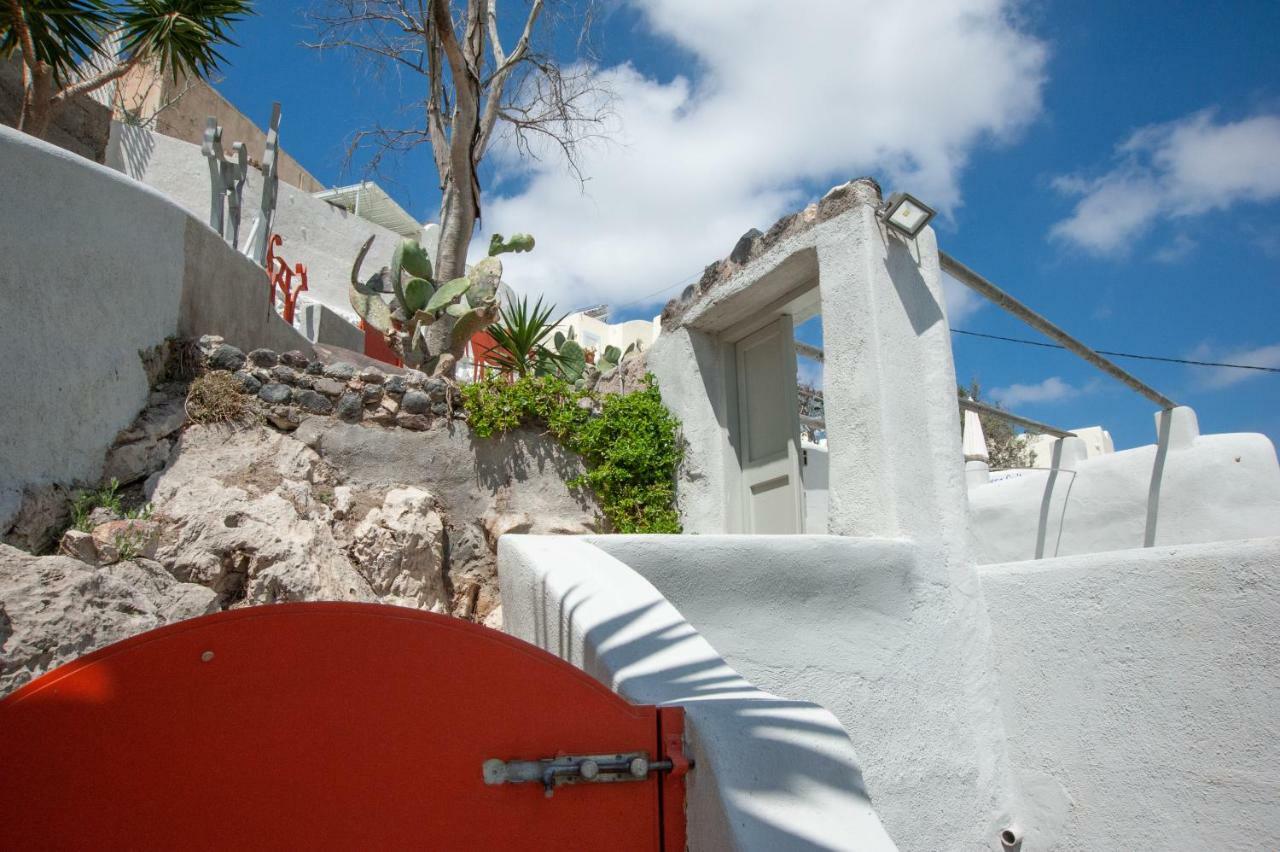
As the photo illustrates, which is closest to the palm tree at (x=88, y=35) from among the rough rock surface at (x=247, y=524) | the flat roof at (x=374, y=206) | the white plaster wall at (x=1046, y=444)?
the rough rock surface at (x=247, y=524)

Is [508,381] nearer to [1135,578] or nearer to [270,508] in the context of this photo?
[270,508]

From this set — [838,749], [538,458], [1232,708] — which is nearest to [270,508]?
[538,458]

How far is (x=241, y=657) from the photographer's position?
1552 millimetres

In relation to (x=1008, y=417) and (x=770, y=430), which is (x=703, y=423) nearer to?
(x=770, y=430)

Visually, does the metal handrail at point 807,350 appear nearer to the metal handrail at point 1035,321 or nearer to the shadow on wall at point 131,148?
the metal handrail at point 1035,321

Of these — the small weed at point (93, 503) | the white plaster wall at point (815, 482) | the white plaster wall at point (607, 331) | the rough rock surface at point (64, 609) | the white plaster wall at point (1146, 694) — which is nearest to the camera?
the rough rock surface at point (64, 609)

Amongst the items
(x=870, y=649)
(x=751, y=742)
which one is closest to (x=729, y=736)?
(x=751, y=742)

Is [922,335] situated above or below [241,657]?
above

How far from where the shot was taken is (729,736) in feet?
5.69

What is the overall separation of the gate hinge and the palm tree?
9217 mm

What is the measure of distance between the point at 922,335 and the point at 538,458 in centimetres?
271

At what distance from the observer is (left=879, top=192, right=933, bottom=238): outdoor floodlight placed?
15.4 feet

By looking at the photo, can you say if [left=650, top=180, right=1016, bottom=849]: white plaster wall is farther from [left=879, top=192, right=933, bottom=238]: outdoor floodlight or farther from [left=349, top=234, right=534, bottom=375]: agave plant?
[left=349, top=234, right=534, bottom=375]: agave plant

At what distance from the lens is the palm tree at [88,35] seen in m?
7.64
